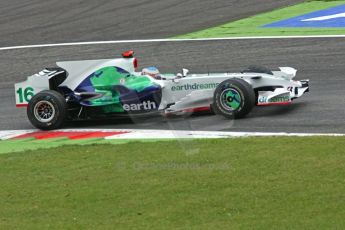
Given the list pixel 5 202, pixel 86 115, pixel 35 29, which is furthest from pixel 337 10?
pixel 5 202

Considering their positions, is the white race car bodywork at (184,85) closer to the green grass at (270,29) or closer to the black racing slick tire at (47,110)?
the black racing slick tire at (47,110)

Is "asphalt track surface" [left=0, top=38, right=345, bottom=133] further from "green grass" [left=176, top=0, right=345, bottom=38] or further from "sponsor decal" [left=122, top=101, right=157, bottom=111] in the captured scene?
"green grass" [left=176, top=0, right=345, bottom=38]

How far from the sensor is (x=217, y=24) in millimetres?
21562

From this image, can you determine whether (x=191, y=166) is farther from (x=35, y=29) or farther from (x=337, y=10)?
(x=35, y=29)

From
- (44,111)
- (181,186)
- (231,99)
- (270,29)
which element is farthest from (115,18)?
(181,186)

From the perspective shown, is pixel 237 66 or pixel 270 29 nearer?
pixel 237 66

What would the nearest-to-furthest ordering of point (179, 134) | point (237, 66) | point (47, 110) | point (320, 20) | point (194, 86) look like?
point (179, 134) < point (194, 86) < point (47, 110) < point (237, 66) < point (320, 20)

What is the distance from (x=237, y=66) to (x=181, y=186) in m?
8.11

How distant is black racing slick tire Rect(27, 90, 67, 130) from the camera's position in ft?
42.8

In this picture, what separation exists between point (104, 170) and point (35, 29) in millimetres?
14091

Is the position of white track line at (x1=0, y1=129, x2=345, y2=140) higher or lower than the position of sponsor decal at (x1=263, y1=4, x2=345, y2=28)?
lower

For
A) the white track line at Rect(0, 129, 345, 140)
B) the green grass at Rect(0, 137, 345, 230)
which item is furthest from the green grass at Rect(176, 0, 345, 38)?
the green grass at Rect(0, 137, 345, 230)

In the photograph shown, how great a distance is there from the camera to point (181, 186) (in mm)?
8922

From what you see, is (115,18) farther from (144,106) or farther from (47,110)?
(144,106)
